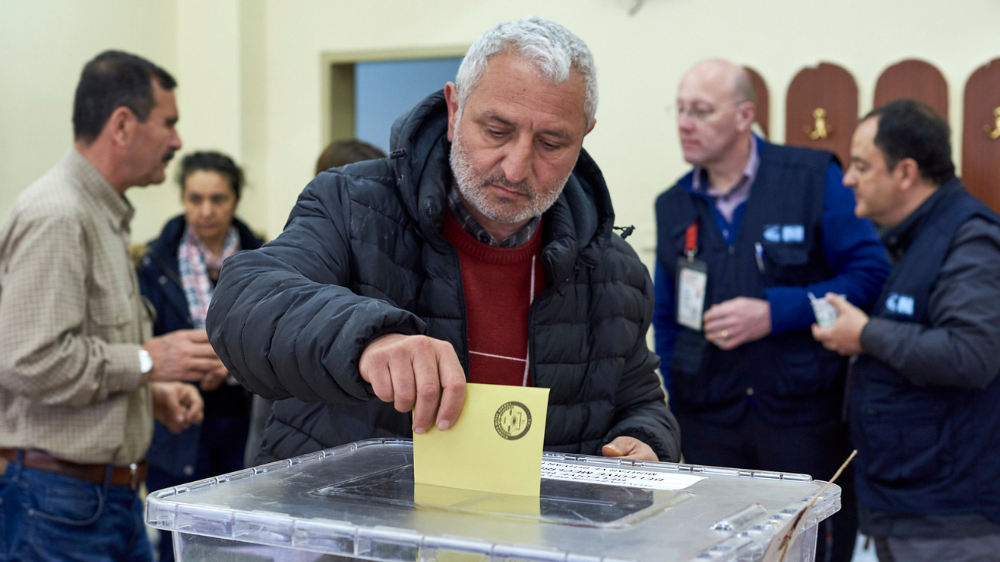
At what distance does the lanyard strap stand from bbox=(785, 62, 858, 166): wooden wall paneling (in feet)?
4.68

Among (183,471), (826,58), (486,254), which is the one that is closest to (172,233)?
(183,471)

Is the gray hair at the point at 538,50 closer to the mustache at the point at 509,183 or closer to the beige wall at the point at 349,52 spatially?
the mustache at the point at 509,183

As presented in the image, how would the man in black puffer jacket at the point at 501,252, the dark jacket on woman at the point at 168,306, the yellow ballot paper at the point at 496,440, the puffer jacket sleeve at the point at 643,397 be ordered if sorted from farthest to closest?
1. the dark jacket on woman at the point at 168,306
2. the puffer jacket sleeve at the point at 643,397
3. the man in black puffer jacket at the point at 501,252
4. the yellow ballot paper at the point at 496,440

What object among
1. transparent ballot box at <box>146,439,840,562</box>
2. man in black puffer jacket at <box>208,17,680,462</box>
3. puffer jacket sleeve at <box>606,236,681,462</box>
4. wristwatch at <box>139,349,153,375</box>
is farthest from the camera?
wristwatch at <box>139,349,153,375</box>

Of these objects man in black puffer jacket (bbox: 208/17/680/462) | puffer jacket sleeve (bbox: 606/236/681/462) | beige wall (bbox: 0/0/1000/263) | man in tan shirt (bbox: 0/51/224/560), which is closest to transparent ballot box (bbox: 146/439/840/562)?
man in black puffer jacket (bbox: 208/17/680/462)

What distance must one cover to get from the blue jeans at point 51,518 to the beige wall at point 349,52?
1.85 metres

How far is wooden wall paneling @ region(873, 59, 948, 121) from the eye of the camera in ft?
12.0

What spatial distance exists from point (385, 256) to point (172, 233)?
7.45ft

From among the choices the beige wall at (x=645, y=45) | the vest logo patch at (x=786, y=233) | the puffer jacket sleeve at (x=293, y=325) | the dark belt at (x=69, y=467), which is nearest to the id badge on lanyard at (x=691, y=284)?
the vest logo patch at (x=786, y=233)

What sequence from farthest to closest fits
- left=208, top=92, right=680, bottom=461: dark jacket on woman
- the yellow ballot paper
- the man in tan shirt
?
the man in tan shirt → left=208, top=92, right=680, bottom=461: dark jacket on woman → the yellow ballot paper

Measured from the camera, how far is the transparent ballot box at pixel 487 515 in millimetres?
669

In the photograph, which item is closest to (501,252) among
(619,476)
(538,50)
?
(538,50)

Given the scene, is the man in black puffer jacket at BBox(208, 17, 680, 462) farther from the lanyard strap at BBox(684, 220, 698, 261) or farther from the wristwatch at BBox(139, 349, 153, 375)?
the lanyard strap at BBox(684, 220, 698, 261)

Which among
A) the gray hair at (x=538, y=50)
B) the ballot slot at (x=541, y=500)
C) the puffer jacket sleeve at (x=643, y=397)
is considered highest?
the gray hair at (x=538, y=50)
